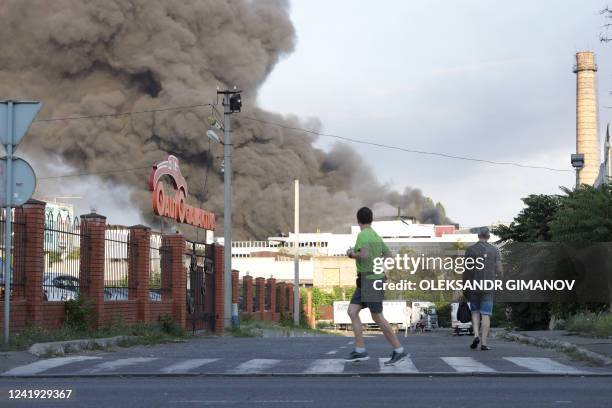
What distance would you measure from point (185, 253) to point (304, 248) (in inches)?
3347

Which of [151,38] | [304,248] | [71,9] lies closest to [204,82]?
[151,38]

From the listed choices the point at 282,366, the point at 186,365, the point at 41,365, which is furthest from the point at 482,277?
the point at 41,365

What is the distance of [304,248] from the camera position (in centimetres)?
10956

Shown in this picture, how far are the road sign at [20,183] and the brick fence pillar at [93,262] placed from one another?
4.75 meters

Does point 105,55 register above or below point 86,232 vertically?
above

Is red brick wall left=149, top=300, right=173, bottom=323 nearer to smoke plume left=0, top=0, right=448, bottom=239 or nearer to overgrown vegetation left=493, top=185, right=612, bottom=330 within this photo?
overgrown vegetation left=493, top=185, right=612, bottom=330

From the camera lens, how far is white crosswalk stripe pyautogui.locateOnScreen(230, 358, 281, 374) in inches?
398

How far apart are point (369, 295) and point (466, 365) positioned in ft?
4.29

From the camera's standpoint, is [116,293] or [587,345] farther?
[116,293]

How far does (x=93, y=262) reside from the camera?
18.0 meters

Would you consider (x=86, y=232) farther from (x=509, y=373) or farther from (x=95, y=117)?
(x=95, y=117)

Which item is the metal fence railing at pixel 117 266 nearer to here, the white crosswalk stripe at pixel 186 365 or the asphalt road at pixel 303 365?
the asphalt road at pixel 303 365

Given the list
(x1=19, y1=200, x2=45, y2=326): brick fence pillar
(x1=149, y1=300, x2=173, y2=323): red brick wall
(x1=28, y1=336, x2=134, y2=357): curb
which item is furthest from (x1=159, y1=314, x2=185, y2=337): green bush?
(x1=19, y1=200, x2=45, y2=326): brick fence pillar

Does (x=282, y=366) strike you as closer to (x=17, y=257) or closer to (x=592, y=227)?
(x=17, y=257)
